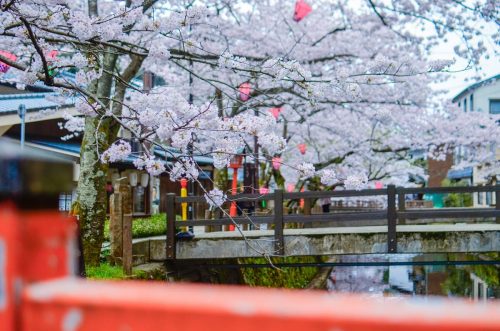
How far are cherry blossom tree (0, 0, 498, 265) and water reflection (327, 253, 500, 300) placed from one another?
3903 mm

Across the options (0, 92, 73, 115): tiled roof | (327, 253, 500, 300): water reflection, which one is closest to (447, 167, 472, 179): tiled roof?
(327, 253, 500, 300): water reflection

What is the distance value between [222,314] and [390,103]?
16.2 meters

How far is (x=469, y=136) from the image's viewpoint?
21094 millimetres

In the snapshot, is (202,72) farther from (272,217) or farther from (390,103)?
(272,217)

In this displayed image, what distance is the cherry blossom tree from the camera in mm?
5844

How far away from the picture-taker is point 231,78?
15766 millimetres

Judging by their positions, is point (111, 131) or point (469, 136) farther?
point (469, 136)

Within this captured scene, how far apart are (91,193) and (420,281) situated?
14.2m

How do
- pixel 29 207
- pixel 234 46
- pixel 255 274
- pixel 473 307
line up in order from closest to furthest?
pixel 473 307 → pixel 29 207 → pixel 255 274 → pixel 234 46

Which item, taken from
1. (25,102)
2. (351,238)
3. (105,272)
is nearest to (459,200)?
(351,238)

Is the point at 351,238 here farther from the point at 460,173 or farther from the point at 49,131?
the point at 460,173

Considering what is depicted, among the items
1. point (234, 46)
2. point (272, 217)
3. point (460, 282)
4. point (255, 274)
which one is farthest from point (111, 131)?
point (460, 282)

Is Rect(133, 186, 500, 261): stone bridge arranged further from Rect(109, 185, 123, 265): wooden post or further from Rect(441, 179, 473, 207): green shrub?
Rect(441, 179, 473, 207): green shrub

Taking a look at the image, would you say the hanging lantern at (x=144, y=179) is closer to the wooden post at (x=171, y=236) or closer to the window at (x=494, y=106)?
the wooden post at (x=171, y=236)
